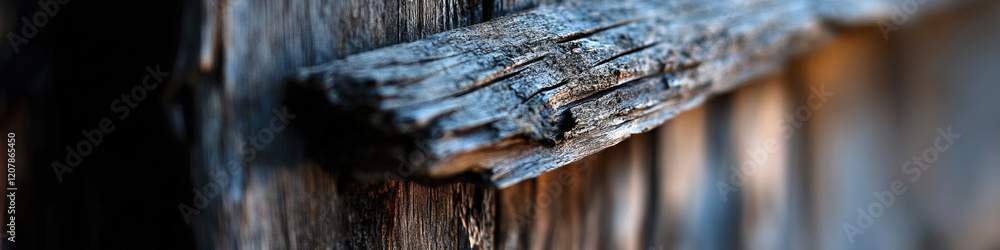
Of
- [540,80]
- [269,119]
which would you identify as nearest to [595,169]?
[540,80]

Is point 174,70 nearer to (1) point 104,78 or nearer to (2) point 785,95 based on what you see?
(1) point 104,78

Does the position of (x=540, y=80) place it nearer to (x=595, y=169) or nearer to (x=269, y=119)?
(x=269, y=119)

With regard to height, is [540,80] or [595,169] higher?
[540,80]

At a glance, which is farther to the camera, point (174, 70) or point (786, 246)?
point (786, 246)

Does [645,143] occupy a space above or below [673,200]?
above

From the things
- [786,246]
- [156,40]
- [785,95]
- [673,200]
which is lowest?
[786,246]

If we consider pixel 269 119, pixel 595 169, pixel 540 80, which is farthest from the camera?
pixel 595 169

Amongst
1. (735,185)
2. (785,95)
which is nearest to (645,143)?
(735,185)

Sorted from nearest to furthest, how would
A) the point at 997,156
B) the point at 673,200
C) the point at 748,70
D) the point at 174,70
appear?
the point at 174,70, the point at 748,70, the point at 673,200, the point at 997,156
